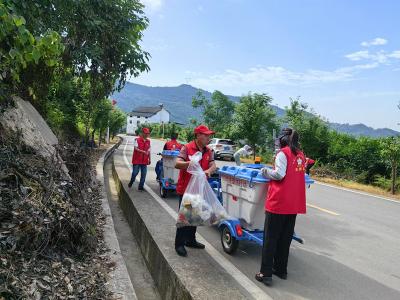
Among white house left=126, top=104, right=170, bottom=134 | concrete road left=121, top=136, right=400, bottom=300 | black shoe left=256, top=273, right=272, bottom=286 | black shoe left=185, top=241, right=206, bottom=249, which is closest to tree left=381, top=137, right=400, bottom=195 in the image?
concrete road left=121, top=136, right=400, bottom=300

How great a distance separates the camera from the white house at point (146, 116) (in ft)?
448

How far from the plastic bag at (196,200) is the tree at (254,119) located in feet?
81.0

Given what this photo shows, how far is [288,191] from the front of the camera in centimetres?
504

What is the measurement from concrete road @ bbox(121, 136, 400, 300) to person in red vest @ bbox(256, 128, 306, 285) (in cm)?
44

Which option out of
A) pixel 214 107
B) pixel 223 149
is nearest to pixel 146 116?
pixel 214 107

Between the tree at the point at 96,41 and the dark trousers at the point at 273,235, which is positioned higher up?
Answer: the tree at the point at 96,41

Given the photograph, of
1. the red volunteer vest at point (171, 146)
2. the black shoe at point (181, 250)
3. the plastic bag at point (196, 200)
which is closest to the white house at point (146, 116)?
the red volunteer vest at point (171, 146)

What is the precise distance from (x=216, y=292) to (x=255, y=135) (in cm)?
2636

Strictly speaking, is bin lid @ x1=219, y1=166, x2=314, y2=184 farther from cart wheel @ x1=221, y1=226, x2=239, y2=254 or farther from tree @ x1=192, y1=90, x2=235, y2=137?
tree @ x1=192, y1=90, x2=235, y2=137

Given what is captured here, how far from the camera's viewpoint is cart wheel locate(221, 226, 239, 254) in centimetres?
609

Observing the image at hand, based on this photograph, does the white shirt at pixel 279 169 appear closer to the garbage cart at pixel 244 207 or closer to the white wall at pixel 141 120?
the garbage cart at pixel 244 207

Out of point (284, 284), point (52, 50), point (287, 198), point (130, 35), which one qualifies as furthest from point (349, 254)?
point (130, 35)

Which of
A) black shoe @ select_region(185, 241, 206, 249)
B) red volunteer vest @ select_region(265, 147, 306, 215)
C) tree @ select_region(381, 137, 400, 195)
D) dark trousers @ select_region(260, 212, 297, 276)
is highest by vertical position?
tree @ select_region(381, 137, 400, 195)

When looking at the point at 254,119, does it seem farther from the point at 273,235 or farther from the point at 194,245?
the point at 273,235
